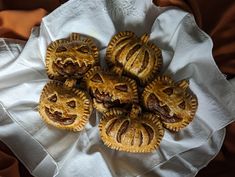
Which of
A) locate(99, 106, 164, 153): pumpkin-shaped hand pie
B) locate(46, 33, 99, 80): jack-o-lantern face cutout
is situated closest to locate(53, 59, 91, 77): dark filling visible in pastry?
locate(46, 33, 99, 80): jack-o-lantern face cutout

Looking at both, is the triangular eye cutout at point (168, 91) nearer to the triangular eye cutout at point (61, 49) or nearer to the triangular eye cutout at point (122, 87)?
the triangular eye cutout at point (122, 87)

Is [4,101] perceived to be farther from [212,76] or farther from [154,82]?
[212,76]

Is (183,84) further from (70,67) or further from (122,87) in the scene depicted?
(70,67)

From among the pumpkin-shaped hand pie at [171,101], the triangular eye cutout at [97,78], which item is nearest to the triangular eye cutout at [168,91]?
the pumpkin-shaped hand pie at [171,101]

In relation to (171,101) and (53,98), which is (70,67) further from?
(171,101)

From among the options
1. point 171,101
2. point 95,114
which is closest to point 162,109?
point 171,101

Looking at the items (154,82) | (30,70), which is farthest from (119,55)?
(30,70)
